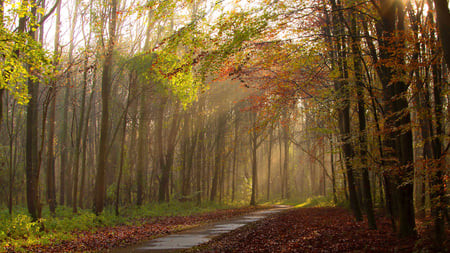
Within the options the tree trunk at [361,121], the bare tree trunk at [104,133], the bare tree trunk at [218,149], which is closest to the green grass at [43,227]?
the bare tree trunk at [104,133]

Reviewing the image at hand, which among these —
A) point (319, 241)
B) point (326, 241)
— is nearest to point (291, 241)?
point (319, 241)

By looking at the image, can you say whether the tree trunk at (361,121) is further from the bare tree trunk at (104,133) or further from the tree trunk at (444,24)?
the bare tree trunk at (104,133)

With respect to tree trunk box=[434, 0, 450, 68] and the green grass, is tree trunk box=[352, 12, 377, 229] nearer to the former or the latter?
tree trunk box=[434, 0, 450, 68]

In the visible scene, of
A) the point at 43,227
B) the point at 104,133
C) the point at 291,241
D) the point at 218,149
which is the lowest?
the point at 291,241

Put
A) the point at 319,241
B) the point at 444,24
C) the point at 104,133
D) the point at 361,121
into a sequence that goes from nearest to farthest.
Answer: the point at 444,24 → the point at 319,241 → the point at 361,121 → the point at 104,133

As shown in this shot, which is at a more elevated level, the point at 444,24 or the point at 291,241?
the point at 444,24

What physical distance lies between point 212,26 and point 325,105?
4.80m

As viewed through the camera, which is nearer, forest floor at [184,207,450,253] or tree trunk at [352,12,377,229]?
forest floor at [184,207,450,253]

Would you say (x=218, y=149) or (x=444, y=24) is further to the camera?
(x=218, y=149)

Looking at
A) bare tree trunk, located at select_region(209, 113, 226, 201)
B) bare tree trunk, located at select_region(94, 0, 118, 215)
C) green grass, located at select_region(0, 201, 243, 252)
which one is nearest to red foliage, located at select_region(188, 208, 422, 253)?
green grass, located at select_region(0, 201, 243, 252)

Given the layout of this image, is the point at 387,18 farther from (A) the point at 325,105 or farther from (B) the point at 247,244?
(B) the point at 247,244

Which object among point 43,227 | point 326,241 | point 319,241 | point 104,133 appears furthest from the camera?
point 104,133

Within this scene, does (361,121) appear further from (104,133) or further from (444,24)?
(104,133)

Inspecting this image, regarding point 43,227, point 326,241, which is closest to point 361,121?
point 326,241
